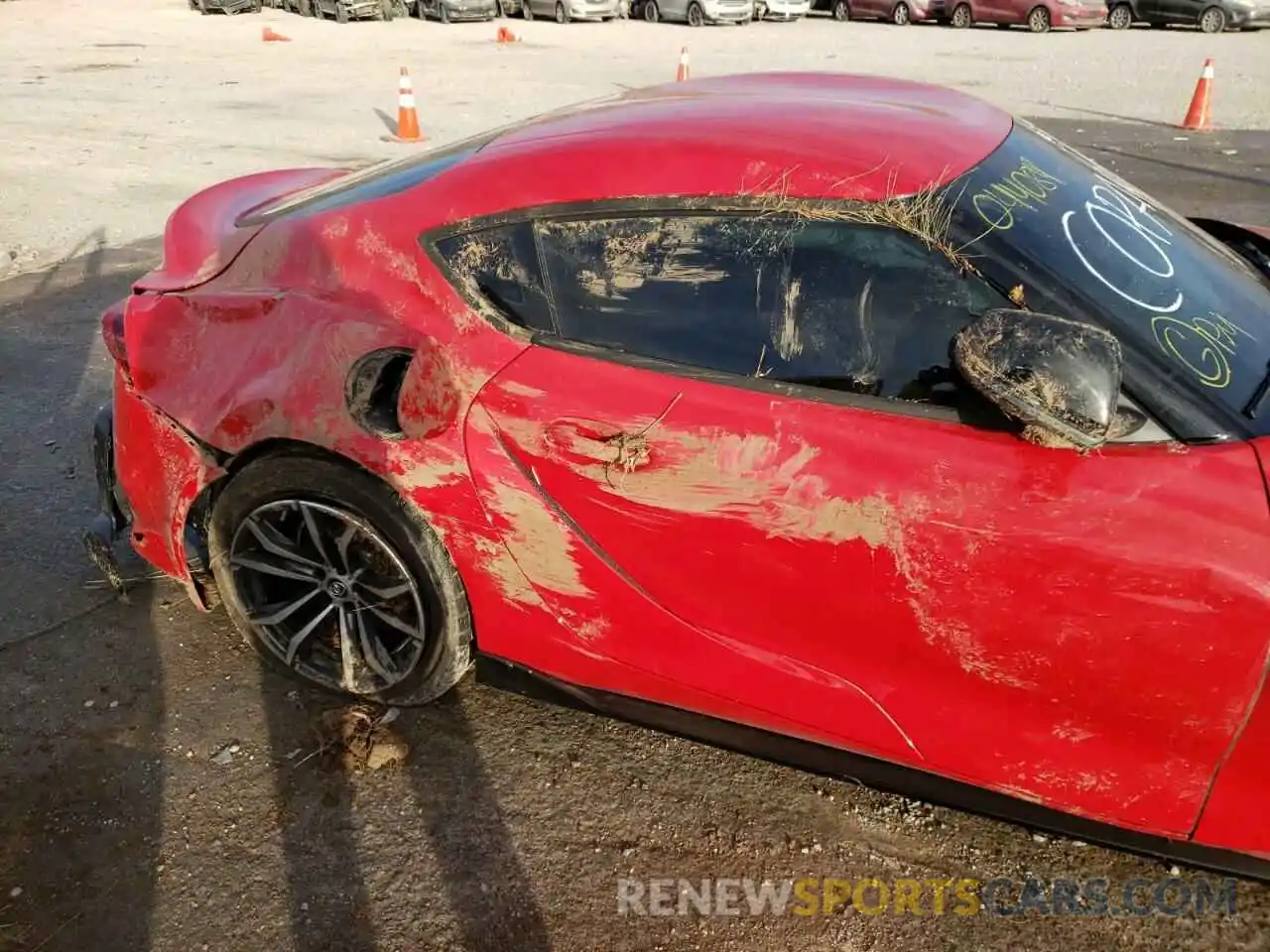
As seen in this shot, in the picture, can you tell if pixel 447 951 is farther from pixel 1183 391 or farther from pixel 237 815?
pixel 1183 391

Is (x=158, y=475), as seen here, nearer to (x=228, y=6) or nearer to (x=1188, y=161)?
(x=1188, y=161)

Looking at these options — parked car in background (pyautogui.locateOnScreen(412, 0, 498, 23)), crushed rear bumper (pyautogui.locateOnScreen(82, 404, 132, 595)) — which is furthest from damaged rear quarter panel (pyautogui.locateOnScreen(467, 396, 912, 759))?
parked car in background (pyautogui.locateOnScreen(412, 0, 498, 23))

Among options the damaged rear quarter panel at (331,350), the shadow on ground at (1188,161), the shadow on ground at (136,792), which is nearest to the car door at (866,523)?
the damaged rear quarter panel at (331,350)

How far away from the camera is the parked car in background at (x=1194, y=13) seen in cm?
2134

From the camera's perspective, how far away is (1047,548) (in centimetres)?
183

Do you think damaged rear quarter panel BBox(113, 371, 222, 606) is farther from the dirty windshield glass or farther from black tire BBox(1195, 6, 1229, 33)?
black tire BBox(1195, 6, 1229, 33)

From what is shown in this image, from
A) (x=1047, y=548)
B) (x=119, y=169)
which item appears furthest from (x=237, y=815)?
(x=119, y=169)

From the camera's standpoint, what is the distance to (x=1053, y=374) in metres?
1.75

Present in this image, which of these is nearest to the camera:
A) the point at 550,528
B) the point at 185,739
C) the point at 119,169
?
the point at 550,528

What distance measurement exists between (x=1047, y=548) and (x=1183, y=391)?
41cm

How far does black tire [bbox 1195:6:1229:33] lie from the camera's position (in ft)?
71.1

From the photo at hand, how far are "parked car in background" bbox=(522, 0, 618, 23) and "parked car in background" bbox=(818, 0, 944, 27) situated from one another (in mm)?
6308

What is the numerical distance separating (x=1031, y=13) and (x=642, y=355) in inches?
994

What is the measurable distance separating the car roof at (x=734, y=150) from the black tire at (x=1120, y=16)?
999 inches
